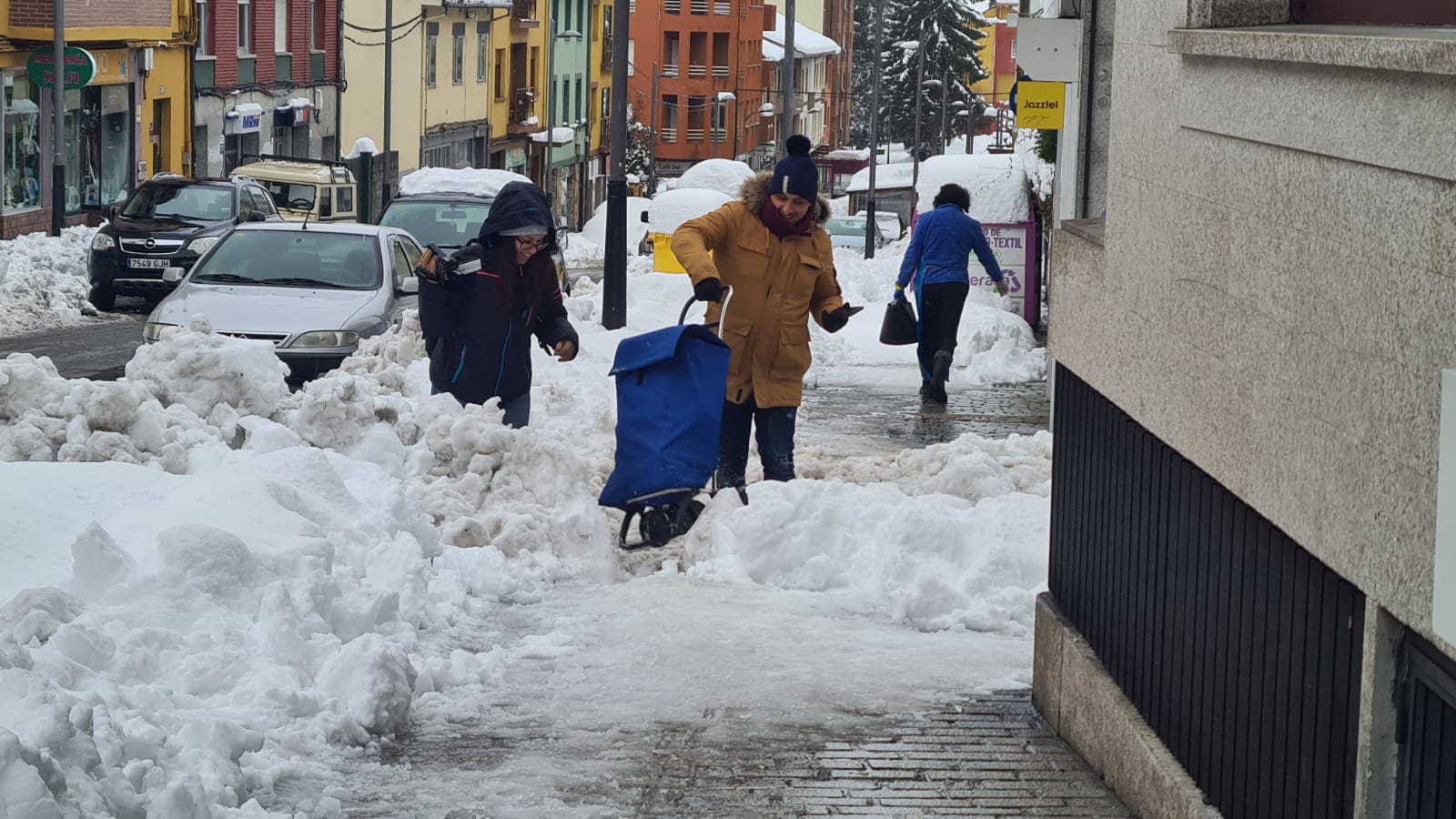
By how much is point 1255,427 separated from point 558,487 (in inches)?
193

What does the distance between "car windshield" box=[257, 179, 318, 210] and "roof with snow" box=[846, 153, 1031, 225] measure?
1115cm

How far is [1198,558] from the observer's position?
5145 mm

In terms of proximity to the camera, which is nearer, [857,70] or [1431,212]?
[1431,212]

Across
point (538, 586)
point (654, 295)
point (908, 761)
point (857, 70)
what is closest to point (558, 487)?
point (538, 586)

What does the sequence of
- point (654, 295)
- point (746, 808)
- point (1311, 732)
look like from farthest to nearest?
point (654, 295)
point (746, 808)
point (1311, 732)

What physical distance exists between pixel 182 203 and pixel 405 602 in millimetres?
20042

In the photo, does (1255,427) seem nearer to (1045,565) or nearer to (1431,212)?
(1431,212)

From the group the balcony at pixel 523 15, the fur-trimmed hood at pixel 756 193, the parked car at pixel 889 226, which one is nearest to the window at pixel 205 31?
the parked car at pixel 889 226

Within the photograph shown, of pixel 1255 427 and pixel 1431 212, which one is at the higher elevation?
pixel 1431 212

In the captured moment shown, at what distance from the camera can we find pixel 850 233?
53.2m

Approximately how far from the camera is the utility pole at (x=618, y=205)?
19.5 m

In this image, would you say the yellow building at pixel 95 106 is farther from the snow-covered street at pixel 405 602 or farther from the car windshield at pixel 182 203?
the snow-covered street at pixel 405 602

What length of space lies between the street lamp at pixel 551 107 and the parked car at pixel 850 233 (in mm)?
13332

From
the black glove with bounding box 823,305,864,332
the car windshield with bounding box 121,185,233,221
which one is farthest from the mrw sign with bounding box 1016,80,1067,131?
the car windshield with bounding box 121,185,233,221
